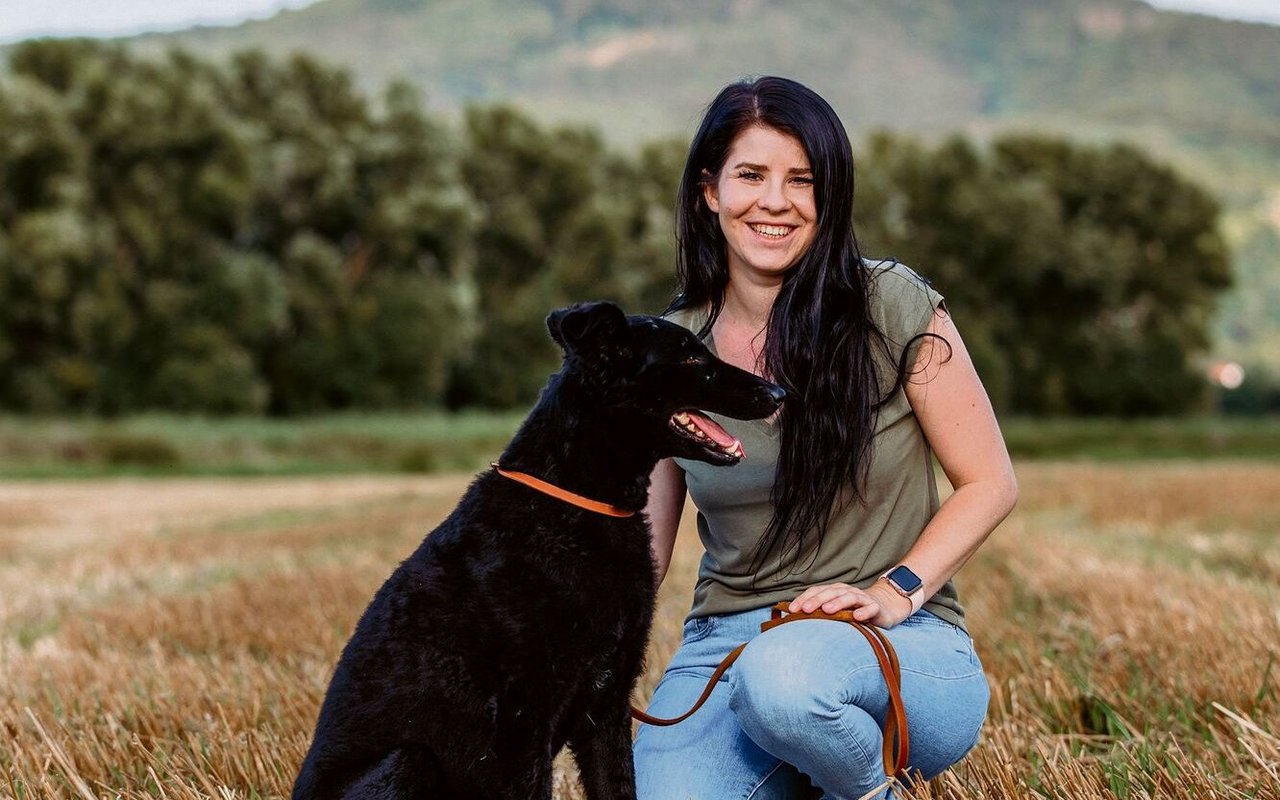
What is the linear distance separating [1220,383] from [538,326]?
32.9 m

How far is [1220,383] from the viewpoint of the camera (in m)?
53.8

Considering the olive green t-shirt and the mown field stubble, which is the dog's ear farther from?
the mown field stubble

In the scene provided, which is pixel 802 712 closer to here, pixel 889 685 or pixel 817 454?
pixel 889 685

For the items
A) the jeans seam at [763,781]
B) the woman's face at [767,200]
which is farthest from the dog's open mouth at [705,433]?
the jeans seam at [763,781]

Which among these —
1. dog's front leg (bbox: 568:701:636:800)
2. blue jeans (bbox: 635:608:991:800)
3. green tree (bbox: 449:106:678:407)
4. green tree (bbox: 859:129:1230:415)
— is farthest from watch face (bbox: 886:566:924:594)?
green tree (bbox: 859:129:1230:415)

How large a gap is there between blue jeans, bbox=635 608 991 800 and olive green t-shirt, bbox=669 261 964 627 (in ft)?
0.45

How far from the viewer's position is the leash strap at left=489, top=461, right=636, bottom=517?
286 centimetres

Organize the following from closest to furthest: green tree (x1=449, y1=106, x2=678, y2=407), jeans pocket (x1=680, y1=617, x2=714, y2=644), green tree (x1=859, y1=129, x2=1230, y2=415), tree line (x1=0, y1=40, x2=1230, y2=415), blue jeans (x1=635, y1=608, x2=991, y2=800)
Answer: blue jeans (x1=635, y1=608, x2=991, y2=800) < jeans pocket (x1=680, y1=617, x2=714, y2=644) < tree line (x1=0, y1=40, x2=1230, y2=415) < green tree (x1=449, y1=106, x2=678, y2=407) < green tree (x1=859, y1=129, x2=1230, y2=415)

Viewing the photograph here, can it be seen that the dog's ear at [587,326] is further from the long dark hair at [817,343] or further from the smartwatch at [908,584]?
the smartwatch at [908,584]

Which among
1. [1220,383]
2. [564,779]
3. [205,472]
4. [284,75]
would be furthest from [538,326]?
[564,779]

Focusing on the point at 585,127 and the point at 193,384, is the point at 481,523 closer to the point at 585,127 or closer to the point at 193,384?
the point at 193,384

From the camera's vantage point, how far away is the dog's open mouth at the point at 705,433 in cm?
295

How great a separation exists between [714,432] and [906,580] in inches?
25.2

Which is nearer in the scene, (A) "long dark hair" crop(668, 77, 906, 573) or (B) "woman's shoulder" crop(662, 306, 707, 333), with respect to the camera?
(A) "long dark hair" crop(668, 77, 906, 573)
